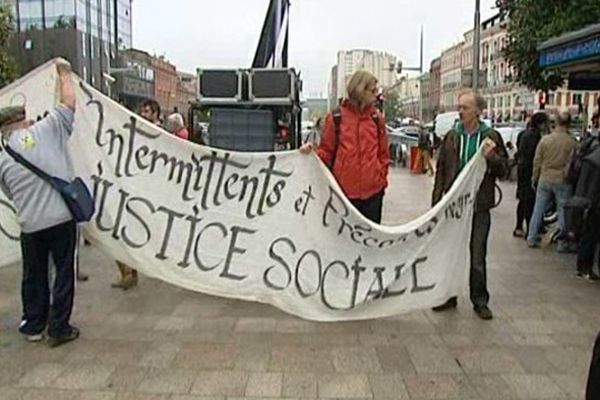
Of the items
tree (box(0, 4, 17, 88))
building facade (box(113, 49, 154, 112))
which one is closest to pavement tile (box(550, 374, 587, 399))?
tree (box(0, 4, 17, 88))

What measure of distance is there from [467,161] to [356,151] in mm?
920

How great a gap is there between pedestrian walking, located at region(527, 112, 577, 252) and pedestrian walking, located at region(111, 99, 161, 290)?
190 inches

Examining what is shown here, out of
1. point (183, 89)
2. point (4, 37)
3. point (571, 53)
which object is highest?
point (183, 89)

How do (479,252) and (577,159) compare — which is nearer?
(479,252)

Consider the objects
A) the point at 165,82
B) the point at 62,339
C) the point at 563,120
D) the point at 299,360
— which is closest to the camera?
the point at 299,360

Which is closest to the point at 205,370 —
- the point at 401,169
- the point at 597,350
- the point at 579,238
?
the point at 597,350

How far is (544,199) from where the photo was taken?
864 centimetres

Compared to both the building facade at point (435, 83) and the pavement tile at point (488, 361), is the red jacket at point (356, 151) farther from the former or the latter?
the building facade at point (435, 83)

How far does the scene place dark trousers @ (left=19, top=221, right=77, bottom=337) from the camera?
4723 millimetres

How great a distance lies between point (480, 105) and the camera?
5.49 m

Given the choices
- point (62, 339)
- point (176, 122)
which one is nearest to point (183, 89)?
point (176, 122)

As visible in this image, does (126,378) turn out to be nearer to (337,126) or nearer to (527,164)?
(337,126)

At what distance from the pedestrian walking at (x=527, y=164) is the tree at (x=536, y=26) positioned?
3647 mm

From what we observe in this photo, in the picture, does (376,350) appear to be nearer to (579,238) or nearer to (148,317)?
(148,317)
